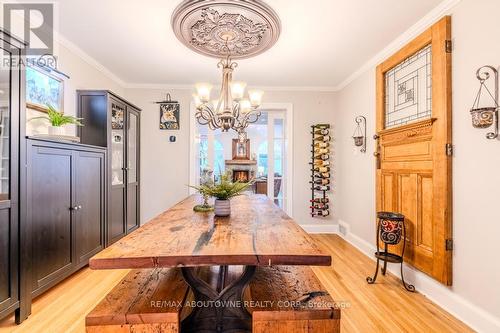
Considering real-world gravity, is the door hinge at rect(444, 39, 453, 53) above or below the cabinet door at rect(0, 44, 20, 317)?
above

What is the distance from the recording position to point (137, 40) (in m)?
2.78

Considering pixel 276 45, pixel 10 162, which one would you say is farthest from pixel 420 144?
pixel 10 162

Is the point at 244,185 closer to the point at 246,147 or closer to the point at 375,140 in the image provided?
the point at 375,140

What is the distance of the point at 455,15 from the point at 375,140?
1461mm

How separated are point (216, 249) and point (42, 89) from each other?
2568mm

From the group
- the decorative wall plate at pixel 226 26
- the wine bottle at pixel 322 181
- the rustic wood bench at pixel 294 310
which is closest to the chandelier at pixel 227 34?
the decorative wall plate at pixel 226 26

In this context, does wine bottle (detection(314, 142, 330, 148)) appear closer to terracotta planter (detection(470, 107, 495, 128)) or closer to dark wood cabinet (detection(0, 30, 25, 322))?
terracotta planter (detection(470, 107, 495, 128))

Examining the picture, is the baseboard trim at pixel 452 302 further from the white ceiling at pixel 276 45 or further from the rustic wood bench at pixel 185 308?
the white ceiling at pixel 276 45

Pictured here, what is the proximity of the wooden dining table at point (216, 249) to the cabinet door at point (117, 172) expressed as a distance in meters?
1.70

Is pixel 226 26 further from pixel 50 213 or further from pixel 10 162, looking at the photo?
pixel 50 213

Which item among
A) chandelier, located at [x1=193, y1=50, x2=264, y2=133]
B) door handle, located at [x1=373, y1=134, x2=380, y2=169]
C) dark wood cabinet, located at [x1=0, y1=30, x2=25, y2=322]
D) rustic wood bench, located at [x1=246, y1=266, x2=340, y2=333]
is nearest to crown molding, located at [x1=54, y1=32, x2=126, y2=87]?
dark wood cabinet, located at [x1=0, y1=30, x2=25, y2=322]

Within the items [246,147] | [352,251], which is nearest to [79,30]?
[352,251]

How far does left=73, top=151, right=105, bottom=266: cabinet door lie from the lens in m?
2.62

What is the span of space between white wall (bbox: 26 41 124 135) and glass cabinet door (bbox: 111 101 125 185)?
423 millimetres
